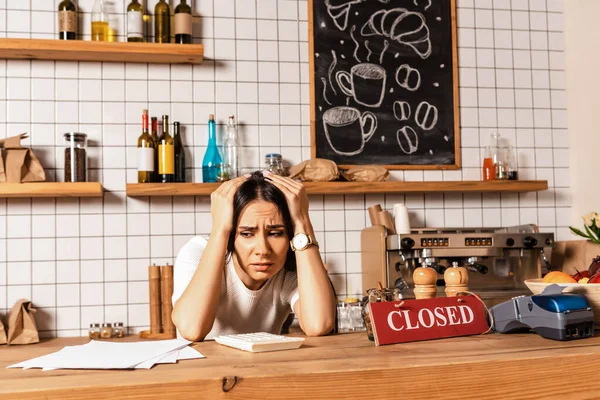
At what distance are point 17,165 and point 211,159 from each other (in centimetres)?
82

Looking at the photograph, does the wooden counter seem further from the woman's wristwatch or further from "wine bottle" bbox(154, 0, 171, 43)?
"wine bottle" bbox(154, 0, 171, 43)

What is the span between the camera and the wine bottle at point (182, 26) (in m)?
3.05

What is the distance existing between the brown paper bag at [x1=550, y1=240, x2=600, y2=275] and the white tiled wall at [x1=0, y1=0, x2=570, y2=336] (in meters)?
0.16

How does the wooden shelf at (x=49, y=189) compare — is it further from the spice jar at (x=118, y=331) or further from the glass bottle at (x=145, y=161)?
the spice jar at (x=118, y=331)

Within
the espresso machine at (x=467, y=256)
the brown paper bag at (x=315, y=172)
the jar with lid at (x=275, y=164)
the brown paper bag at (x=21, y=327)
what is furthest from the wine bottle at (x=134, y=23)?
the espresso machine at (x=467, y=256)

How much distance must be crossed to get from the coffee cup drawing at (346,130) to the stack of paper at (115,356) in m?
2.03

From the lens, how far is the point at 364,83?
3.33 m

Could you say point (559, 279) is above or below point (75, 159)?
below

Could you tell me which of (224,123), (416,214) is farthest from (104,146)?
(416,214)

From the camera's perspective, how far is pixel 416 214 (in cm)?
334

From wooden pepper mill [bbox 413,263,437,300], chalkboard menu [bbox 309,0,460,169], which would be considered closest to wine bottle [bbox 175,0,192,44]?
chalkboard menu [bbox 309,0,460,169]

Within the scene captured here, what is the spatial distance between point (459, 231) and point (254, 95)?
1146 millimetres

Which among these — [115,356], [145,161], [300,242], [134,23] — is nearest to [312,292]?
[300,242]

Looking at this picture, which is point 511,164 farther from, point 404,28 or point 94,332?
point 94,332
